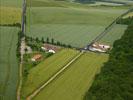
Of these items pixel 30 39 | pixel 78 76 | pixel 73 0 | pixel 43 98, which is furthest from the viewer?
pixel 73 0

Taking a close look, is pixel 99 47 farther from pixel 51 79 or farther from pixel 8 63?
pixel 51 79

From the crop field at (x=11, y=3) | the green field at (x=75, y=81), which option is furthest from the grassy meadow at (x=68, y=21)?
the green field at (x=75, y=81)

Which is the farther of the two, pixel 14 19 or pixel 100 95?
pixel 14 19

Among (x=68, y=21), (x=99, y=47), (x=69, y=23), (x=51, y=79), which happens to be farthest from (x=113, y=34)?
(x=51, y=79)

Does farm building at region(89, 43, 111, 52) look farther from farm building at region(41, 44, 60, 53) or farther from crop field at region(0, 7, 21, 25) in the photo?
crop field at region(0, 7, 21, 25)

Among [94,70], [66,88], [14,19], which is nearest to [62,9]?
[14,19]

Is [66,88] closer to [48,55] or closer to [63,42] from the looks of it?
[48,55]
